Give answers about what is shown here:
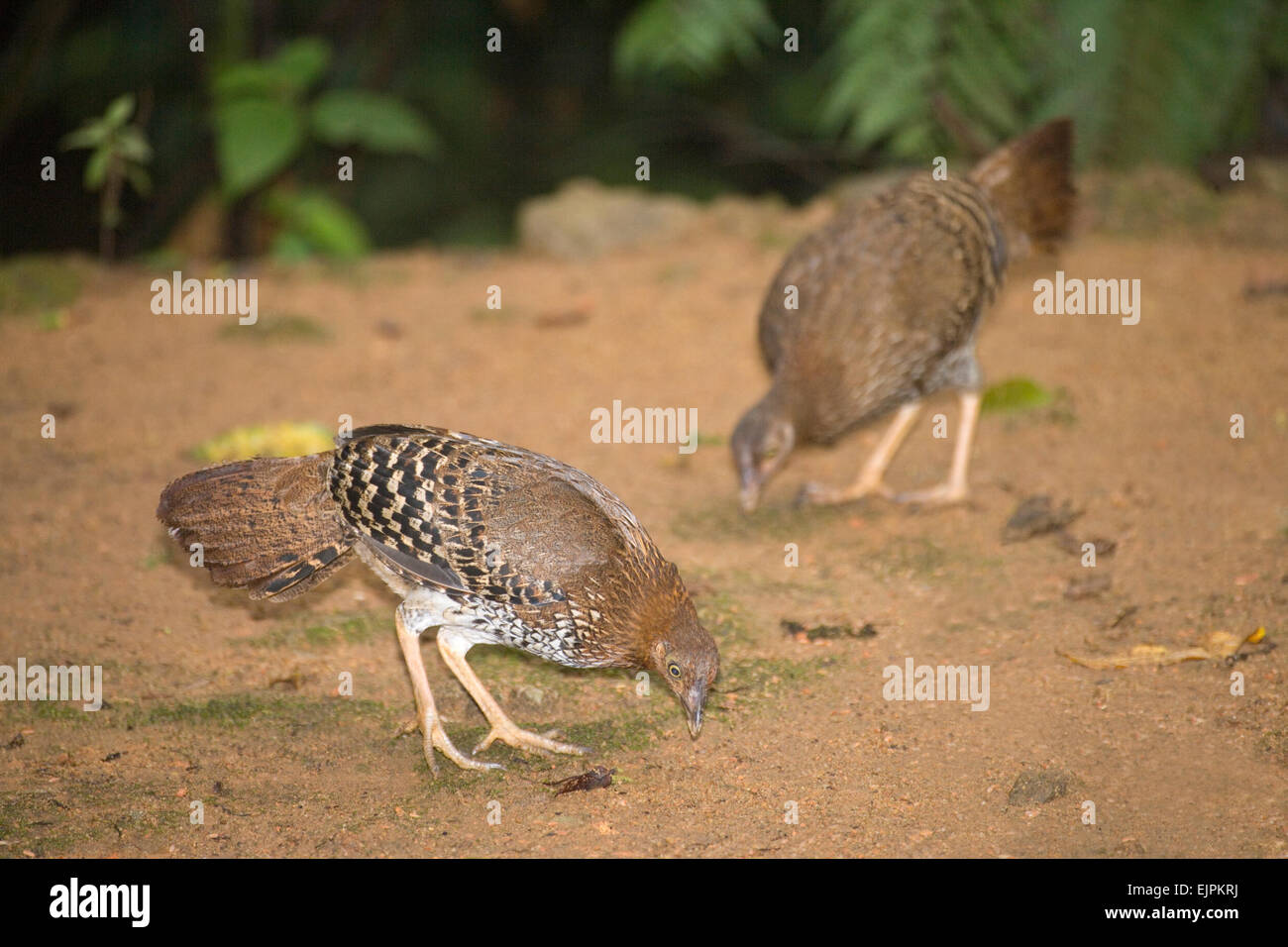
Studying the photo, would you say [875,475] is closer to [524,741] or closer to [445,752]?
[524,741]

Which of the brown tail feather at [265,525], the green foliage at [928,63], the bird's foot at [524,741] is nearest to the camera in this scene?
the bird's foot at [524,741]

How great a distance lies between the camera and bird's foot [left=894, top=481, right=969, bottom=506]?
258 inches

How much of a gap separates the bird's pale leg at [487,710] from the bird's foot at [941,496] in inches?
106

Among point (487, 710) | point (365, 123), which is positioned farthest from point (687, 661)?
point (365, 123)

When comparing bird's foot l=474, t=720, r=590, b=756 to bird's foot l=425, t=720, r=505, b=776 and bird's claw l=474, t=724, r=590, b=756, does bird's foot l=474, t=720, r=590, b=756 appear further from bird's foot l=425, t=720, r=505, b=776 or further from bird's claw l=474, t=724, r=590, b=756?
bird's foot l=425, t=720, r=505, b=776

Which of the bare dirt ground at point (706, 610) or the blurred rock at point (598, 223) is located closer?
the bare dirt ground at point (706, 610)

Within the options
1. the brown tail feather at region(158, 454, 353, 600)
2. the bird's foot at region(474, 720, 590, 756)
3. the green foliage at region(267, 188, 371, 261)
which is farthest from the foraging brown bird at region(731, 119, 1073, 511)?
the green foliage at region(267, 188, 371, 261)

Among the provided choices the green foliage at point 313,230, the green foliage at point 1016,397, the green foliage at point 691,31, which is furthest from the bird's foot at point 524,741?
the green foliage at point 691,31

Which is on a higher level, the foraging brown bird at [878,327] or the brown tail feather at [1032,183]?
the brown tail feather at [1032,183]

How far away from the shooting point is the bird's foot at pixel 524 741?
4.61 m

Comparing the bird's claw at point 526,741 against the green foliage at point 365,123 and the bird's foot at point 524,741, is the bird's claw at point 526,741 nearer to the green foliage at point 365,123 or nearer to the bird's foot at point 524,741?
the bird's foot at point 524,741

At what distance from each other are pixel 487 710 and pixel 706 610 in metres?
1.19

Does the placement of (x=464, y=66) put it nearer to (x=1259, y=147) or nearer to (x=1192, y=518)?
(x=1259, y=147)

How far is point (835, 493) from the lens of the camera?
6.73 metres
